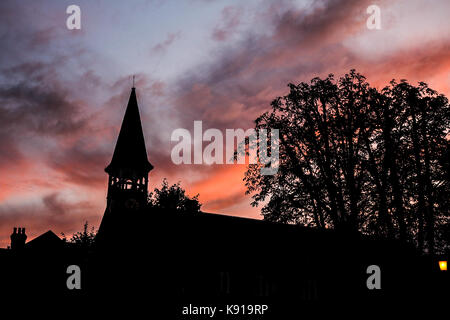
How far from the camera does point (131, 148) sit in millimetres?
33500

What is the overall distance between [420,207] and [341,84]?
977cm

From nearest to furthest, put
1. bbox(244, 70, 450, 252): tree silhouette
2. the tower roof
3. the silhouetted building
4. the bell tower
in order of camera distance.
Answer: bbox(244, 70, 450, 252): tree silhouette < the bell tower < the tower roof < the silhouetted building

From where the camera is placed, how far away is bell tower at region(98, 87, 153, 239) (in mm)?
31297

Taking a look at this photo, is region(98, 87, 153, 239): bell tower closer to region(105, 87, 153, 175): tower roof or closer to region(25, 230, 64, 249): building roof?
region(105, 87, 153, 175): tower roof

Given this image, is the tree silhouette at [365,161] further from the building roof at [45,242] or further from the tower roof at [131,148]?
the building roof at [45,242]

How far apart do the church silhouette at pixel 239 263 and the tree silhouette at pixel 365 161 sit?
203cm

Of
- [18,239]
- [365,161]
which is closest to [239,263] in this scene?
[365,161]

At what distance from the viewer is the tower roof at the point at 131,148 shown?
107 feet

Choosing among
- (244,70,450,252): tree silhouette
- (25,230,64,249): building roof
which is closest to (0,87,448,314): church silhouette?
(244,70,450,252): tree silhouette

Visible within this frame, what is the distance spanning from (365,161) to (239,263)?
40.0ft

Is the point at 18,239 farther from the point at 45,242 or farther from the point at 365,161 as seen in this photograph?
the point at 365,161

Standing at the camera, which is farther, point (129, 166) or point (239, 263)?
point (129, 166)

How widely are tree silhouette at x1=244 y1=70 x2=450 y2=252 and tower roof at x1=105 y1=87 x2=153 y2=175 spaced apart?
12180 millimetres
